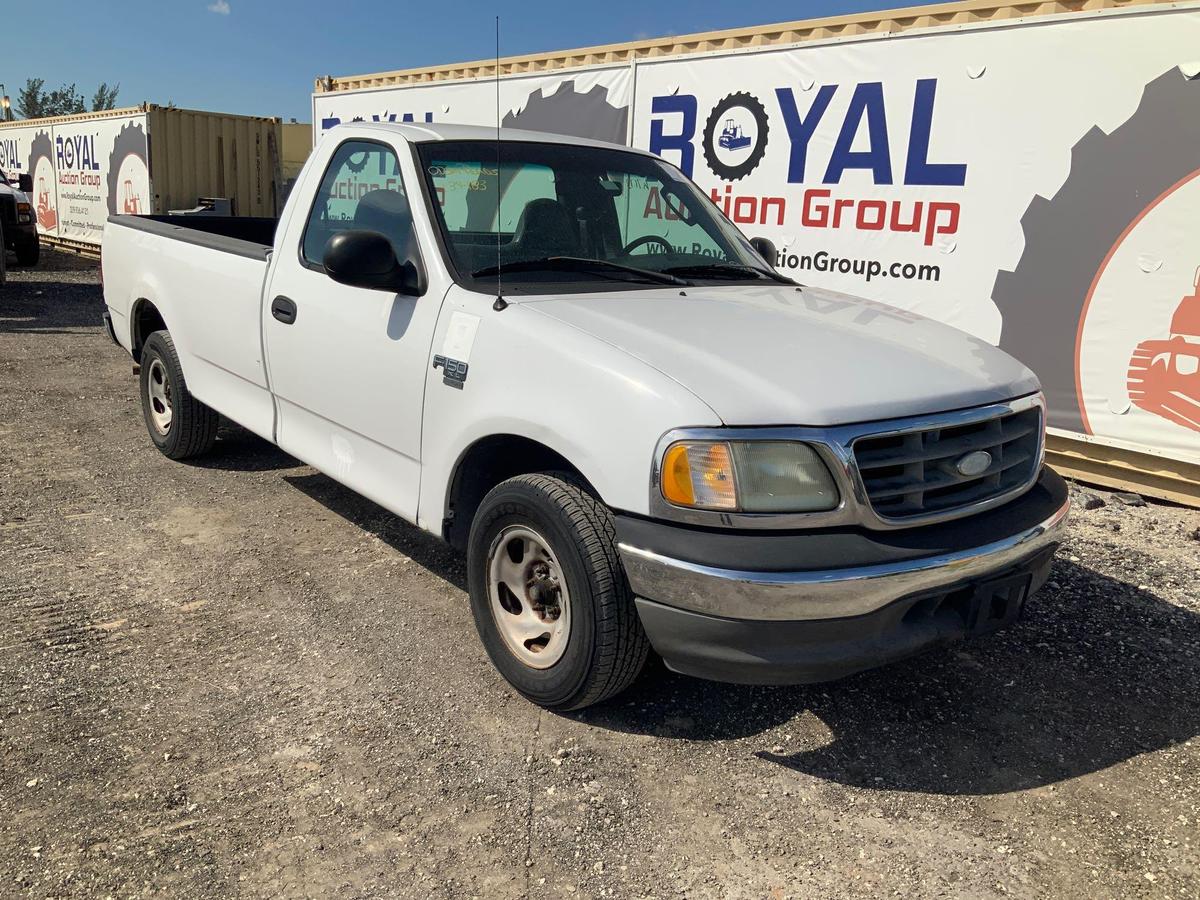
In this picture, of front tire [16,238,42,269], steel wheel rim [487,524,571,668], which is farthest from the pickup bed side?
front tire [16,238,42,269]

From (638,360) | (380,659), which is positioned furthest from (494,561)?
(638,360)

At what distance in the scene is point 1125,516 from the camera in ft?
18.9

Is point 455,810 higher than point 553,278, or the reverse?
point 553,278

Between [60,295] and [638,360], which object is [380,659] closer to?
[638,360]

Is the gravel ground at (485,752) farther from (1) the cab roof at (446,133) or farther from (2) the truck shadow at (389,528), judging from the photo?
(1) the cab roof at (446,133)

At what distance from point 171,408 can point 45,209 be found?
1821 cm

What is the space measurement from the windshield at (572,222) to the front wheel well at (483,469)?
0.56 metres

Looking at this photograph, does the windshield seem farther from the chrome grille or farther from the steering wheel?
the chrome grille

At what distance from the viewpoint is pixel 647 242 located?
402 centimetres

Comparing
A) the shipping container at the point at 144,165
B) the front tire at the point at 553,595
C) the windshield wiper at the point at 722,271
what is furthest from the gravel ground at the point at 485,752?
the shipping container at the point at 144,165

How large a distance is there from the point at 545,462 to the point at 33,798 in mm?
1775

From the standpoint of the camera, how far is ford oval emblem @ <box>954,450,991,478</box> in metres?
2.83

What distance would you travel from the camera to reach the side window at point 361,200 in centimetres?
377

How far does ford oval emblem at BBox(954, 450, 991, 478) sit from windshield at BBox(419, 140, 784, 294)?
4.44 feet
